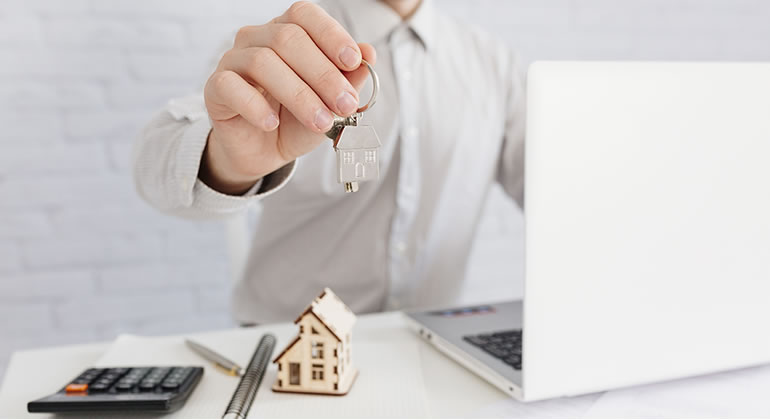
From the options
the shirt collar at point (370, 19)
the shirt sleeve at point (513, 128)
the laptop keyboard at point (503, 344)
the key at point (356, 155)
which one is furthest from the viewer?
the shirt sleeve at point (513, 128)

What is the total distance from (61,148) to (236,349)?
814 millimetres

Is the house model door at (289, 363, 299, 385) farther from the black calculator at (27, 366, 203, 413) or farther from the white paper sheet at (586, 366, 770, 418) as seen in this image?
the white paper sheet at (586, 366, 770, 418)

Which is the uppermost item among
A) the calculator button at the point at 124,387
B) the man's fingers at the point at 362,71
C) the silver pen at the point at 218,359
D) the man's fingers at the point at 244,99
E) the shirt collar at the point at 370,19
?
the shirt collar at the point at 370,19

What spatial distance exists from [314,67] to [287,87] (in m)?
0.03

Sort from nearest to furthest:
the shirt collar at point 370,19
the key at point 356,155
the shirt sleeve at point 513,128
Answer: the key at point 356,155 < the shirt collar at point 370,19 < the shirt sleeve at point 513,128

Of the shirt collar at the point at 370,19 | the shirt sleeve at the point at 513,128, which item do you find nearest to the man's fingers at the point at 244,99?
the shirt collar at the point at 370,19

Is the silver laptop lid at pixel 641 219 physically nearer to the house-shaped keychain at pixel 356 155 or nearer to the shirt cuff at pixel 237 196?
the house-shaped keychain at pixel 356 155

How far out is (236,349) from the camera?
2.28 ft

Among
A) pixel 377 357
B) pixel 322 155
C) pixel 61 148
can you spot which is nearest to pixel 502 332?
pixel 377 357

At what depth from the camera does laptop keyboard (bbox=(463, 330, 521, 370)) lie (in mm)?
594

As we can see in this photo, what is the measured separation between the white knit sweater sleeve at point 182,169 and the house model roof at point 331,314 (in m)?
0.15

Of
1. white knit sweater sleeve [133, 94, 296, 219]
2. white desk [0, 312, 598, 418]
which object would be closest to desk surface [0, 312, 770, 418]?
white desk [0, 312, 598, 418]

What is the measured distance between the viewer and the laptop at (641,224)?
0.48 m

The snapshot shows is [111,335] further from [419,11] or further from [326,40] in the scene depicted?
[326,40]
